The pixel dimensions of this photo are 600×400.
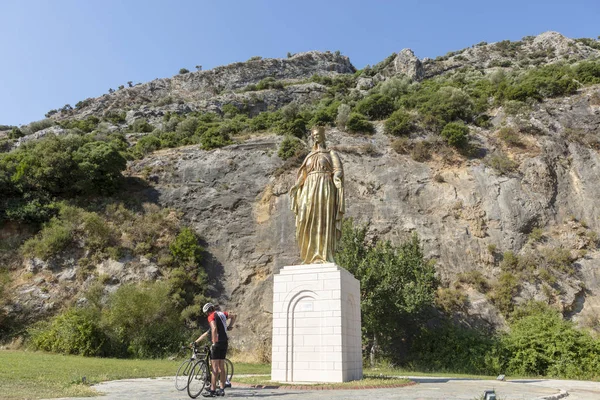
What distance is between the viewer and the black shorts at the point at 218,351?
749 cm

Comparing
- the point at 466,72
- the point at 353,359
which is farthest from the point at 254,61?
the point at 353,359

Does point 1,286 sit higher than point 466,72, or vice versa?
point 466,72

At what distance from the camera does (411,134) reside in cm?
3192

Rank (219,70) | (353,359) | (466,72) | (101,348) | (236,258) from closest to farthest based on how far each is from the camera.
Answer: (353,359) → (101,348) → (236,258) → (466,72) → (219,70)

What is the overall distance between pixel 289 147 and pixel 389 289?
15.6 metres

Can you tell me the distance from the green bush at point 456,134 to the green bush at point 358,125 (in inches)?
211

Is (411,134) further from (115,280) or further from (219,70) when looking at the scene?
(219,70)

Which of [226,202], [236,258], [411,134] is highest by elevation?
[411,134]

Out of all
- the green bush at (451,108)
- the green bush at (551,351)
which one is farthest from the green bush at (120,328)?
the green bush at (451,108)

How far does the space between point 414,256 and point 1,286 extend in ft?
65.8

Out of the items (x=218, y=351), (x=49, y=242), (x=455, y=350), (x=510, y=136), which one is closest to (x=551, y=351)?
(x=455, y=350)

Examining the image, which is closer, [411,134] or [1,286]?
[1,286]

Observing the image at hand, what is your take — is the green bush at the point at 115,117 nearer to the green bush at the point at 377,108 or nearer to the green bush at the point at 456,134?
the green bush at the point at 377,108

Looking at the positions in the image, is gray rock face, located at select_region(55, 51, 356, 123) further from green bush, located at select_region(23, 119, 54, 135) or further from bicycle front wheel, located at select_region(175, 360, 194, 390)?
bicycle front wheel, located at select_region(175, 360, 194, 390)
